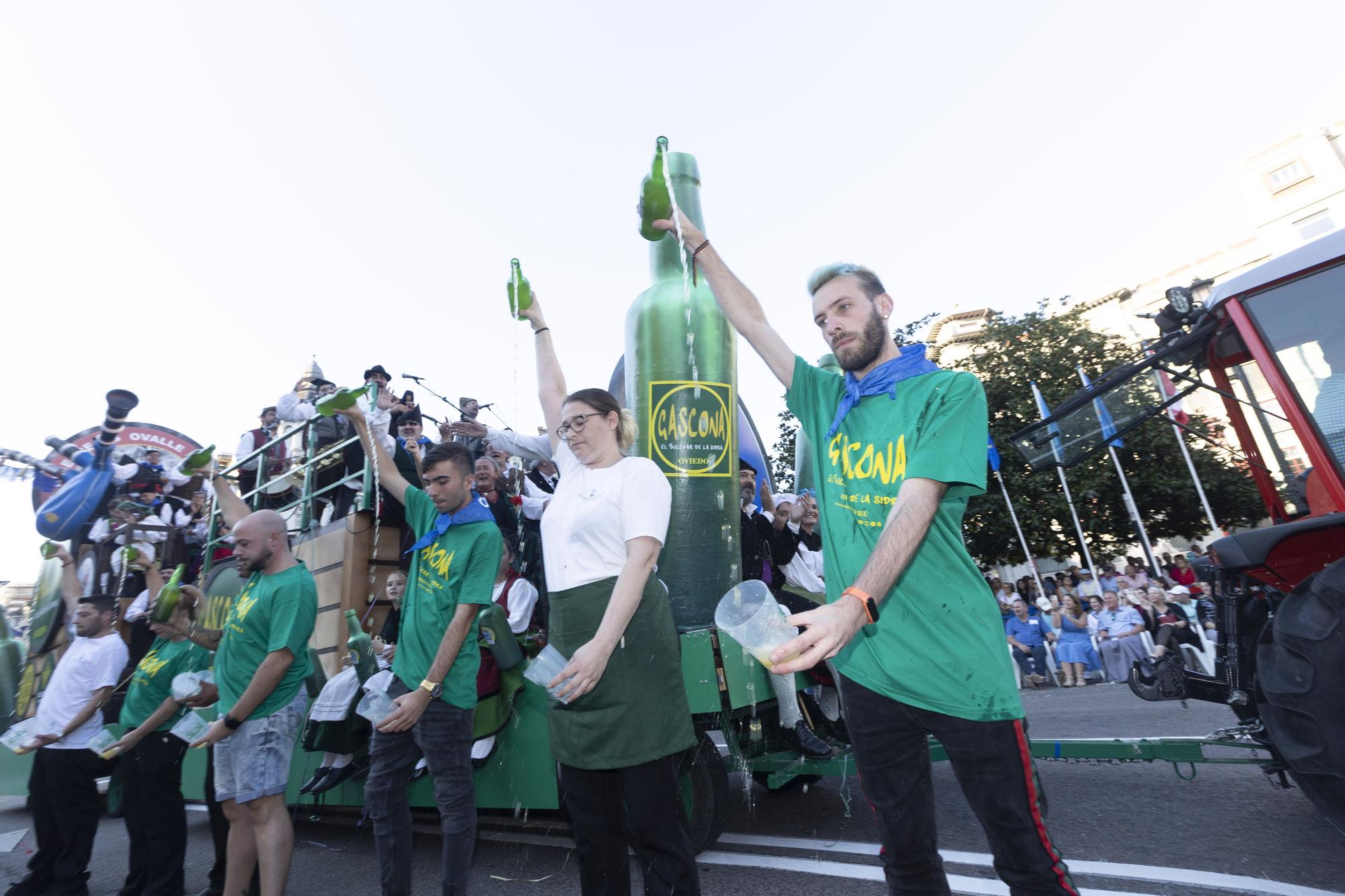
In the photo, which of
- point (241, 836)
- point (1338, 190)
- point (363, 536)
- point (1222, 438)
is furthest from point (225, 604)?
point (1338, 190)

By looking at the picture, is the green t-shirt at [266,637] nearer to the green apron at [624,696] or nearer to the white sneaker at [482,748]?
the white sneaker at [482,748]

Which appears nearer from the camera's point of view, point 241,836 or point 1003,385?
point 241,836

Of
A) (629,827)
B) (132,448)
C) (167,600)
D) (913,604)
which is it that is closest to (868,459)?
(913,604)

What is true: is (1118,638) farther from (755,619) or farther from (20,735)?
(20,735)

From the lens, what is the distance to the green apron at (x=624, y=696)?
7.87ft

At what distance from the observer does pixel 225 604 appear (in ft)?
20.2

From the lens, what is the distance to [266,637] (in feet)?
12.2

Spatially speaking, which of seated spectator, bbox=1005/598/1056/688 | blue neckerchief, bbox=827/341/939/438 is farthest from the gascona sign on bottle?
seated spectator, bbox=1005/598/1056/688

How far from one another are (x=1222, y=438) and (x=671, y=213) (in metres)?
3.33

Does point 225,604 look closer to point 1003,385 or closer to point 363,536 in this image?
point 363,536

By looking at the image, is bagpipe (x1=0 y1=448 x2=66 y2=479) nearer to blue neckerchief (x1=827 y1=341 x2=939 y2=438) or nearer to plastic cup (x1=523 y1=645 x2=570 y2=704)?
plastic cup (x1=523 y1=645 x2=570 y2=704)

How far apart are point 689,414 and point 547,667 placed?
246 centimetres

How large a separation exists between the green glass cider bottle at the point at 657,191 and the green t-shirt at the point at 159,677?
406 centimetres

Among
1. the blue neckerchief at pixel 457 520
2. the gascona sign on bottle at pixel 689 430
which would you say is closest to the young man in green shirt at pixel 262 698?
the blue neckerchief at pixel 457 520
